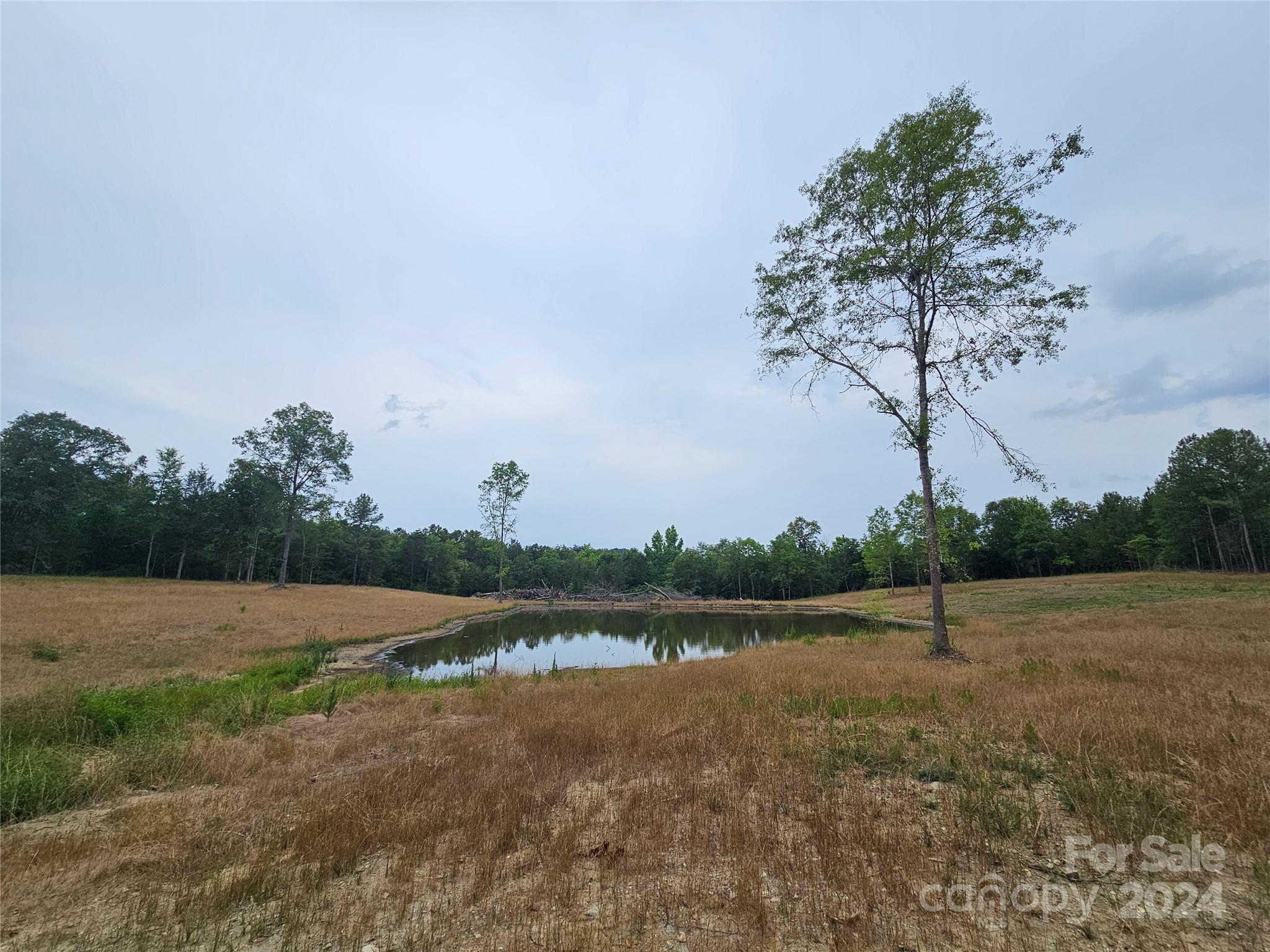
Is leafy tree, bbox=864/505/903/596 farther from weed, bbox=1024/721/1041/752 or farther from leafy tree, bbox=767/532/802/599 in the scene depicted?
weed, bbox=1024/721/1041/752

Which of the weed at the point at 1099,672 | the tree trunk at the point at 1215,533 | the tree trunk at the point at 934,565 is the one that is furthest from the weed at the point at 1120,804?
the tree trunk at the point at 1215,533

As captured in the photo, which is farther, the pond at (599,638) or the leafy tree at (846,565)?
the leafy tree at (846,565)

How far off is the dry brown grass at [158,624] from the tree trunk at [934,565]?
65.0 ft

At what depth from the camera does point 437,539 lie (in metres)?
89.8

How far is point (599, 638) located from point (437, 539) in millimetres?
66547

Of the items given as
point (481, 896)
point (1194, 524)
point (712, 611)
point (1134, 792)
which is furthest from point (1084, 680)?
point (1194, 524)

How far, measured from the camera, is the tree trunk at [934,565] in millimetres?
12672

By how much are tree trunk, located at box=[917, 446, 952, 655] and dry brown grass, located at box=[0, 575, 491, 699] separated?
65.0 ft

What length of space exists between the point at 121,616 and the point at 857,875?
3190 cm

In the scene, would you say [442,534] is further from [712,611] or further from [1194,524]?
[1194,524]

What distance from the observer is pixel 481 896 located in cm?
337

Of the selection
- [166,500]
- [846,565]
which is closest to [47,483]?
[166,500]

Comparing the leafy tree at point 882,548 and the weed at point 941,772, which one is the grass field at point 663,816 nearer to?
the weed at point 941,772

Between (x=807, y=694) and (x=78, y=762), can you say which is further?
(x=807, y=694)
